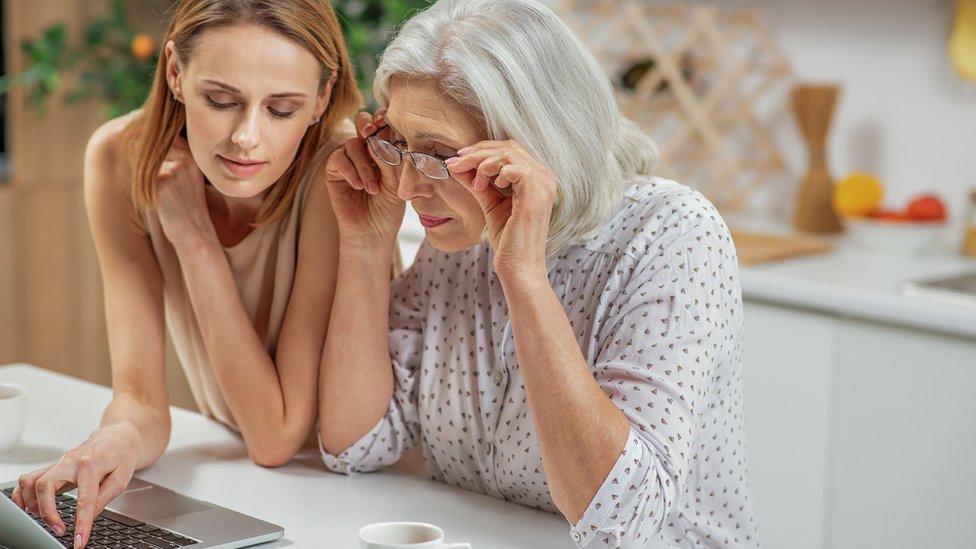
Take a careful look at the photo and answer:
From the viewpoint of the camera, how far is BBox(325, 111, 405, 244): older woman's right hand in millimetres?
1448

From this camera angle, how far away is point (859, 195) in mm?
2654

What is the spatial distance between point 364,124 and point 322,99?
98 mm

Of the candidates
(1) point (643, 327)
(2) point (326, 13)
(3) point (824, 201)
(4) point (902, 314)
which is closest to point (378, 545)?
(1) point (643, 327)

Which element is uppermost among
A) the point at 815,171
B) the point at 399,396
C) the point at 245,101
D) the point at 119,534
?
the point at 815,171

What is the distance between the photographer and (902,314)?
2.12m

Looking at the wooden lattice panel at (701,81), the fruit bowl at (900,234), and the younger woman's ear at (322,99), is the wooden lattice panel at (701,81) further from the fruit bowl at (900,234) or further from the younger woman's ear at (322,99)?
the younger woman's ear at (322,99)

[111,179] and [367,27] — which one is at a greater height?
[367,27]

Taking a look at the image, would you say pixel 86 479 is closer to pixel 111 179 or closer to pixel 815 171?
pixel 111 179

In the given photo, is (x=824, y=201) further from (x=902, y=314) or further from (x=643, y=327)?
(x=643, y=327)

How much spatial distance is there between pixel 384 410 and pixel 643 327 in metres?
0.39

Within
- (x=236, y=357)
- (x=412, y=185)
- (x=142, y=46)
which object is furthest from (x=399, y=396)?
(x=142, y=46)

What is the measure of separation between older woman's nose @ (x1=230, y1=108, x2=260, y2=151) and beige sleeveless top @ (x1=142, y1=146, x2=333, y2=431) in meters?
0.17

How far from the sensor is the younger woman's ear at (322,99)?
148 cm

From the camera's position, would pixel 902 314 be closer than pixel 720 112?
Yes
